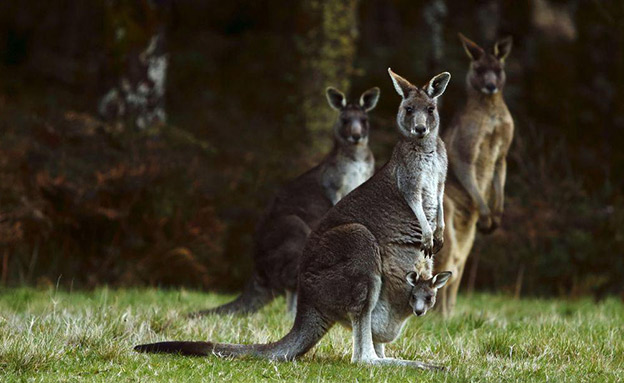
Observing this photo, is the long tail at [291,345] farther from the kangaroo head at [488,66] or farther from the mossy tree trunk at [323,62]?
the mossy tree trunk at [323,62]

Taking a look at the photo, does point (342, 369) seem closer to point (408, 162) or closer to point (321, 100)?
point (408, 162)

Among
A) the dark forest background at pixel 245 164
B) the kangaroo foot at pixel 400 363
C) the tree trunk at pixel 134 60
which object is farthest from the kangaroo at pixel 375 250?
the tree trunk at pixel 134 60

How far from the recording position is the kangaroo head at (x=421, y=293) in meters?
5.62

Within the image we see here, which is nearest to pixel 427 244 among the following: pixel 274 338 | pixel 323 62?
pixel 274 338

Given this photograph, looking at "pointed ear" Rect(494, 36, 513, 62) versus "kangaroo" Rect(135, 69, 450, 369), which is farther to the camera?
"pointed ear" Rect(494, 36, 513, 62)

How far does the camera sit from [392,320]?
5730 millimetres

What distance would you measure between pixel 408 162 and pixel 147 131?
5.59 metres

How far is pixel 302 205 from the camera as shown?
8.34 metres

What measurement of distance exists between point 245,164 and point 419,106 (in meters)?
6.00

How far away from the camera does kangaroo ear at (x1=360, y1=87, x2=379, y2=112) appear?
8.43 m

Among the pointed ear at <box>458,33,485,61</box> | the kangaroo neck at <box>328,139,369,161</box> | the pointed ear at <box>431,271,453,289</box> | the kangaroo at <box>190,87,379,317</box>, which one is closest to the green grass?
the kangaroo at <box>190,87,379,317</box>

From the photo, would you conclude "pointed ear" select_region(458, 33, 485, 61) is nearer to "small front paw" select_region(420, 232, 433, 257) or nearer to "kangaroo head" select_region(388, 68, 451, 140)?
"kangaroo head" select_region(388, 68, 451, 140)

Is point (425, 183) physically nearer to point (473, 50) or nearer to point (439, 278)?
point (439, 278)

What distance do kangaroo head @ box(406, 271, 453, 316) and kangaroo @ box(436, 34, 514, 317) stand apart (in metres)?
2.86
